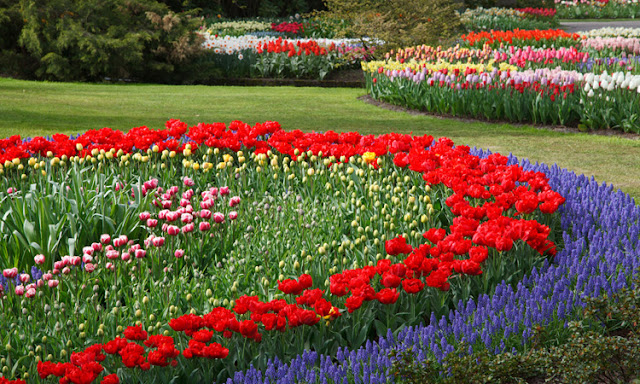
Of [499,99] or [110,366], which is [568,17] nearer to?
[499,99]

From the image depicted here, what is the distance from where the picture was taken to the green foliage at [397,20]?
47.6 ft

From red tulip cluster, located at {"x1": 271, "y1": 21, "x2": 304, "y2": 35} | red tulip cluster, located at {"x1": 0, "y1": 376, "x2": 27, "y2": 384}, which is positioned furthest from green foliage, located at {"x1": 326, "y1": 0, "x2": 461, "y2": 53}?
red tulip cluster, located at {"x1": 0, "y1": 376, "x2": 27, "y2": 384}

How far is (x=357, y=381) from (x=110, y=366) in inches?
39.0

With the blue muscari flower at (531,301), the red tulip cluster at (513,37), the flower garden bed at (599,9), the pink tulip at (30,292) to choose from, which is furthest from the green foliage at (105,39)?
the flower garden bed at (599,9)

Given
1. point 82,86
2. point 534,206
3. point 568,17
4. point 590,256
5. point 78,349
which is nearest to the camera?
point 78,349

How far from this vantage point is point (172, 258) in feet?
12.6

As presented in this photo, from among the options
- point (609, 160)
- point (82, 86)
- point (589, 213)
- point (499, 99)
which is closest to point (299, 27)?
point (82, 86)

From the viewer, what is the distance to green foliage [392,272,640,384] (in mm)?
2688

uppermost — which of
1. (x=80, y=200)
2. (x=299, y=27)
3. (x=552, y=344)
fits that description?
(x=299, y=27)

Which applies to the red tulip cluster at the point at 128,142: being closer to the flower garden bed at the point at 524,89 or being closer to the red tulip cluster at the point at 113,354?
the red tulip cluster at the point at 113,354

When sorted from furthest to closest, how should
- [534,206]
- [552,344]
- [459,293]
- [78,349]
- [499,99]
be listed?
[499,99] → [534,206] → [459,293] → [552,344] → [78,349]

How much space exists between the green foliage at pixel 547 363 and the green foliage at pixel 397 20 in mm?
11962

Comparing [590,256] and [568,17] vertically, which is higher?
[568,17]

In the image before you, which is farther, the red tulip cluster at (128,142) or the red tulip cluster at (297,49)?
the red tulip cluster at (297,49)
